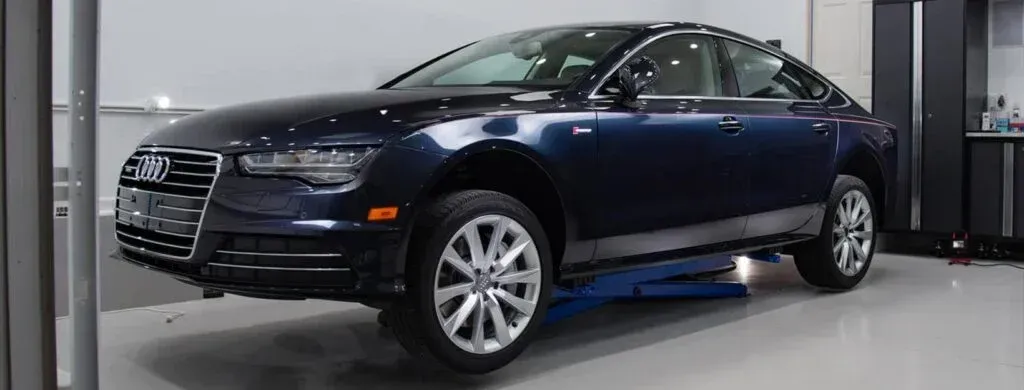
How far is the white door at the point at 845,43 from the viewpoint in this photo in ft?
22.3

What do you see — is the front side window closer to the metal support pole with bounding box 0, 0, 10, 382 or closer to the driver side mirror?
the driver side mirror

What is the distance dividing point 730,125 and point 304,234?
1.99m

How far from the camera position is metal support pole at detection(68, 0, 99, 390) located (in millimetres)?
1936

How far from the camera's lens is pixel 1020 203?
595cm

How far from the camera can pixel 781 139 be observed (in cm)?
414

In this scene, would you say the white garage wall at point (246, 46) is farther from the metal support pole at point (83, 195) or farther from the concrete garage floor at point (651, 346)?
the metal support pole at point (83, 195)

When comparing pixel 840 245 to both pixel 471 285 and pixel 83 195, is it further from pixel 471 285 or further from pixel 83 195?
pixel 83 195

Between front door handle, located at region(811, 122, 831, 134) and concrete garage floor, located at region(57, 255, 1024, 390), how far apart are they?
0.83m

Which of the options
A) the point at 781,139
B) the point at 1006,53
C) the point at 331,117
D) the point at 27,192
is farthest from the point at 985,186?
the point at 27,192

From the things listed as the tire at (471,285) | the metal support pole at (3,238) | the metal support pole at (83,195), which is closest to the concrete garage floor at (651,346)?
the tire at (471,285)

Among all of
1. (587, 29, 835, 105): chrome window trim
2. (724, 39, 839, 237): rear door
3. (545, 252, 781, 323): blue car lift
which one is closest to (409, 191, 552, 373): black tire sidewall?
(545, 252, 781, 323): blue car lift

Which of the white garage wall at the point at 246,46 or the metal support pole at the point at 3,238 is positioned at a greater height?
the white garage wall at the point at 246,46

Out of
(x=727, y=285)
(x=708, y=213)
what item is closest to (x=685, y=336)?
(x=708, y=213)

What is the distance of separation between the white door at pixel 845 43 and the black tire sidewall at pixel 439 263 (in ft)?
14.9
